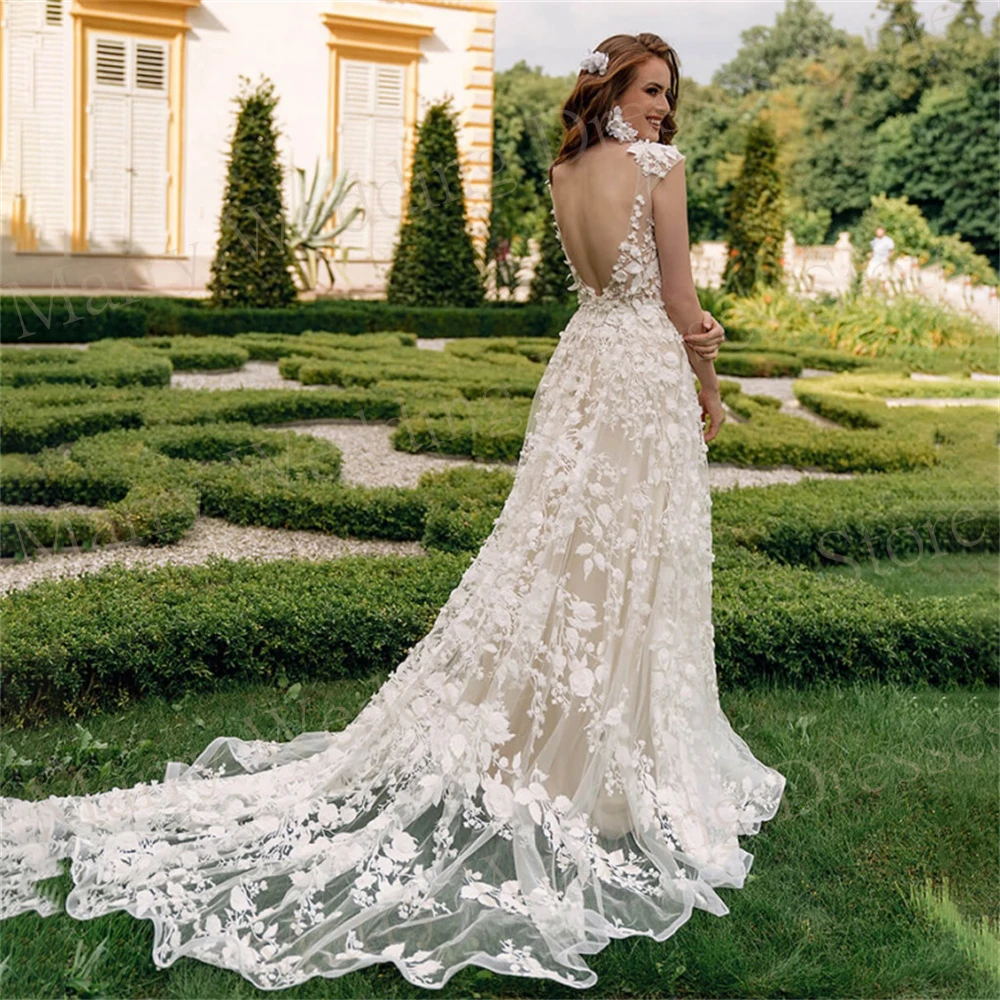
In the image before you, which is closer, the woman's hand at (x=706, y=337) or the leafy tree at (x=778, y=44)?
the woman's hand at (x=706, y=337)

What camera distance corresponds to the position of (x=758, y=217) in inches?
653

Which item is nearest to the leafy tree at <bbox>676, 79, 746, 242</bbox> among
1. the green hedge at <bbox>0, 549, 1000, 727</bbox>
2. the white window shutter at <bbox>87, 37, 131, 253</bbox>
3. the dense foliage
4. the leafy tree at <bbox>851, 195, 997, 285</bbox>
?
the dense foliage

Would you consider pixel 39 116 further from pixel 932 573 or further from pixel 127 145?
pixel 932 573

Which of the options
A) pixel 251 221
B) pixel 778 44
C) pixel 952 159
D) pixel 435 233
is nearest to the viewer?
pixel 251 221

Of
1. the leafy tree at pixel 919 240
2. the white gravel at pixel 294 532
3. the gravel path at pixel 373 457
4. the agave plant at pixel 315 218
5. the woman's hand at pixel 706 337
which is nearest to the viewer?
the woman's hand at pixel 706 337

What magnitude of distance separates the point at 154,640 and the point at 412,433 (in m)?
3.69

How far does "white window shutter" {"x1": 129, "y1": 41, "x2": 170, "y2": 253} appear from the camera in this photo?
49.7 ft

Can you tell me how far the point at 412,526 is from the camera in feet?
17.6

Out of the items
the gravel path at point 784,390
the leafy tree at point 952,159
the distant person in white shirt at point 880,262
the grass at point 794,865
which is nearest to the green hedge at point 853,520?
the grass at point 794,865

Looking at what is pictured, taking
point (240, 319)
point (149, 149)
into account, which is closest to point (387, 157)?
point (149, 149)

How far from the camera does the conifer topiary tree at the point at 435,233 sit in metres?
14.2

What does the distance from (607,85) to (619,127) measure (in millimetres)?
97

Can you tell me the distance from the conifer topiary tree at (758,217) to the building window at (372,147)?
4.67 metres

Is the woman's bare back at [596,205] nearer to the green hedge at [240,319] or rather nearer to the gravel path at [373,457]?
the gravel path at [373,457]
